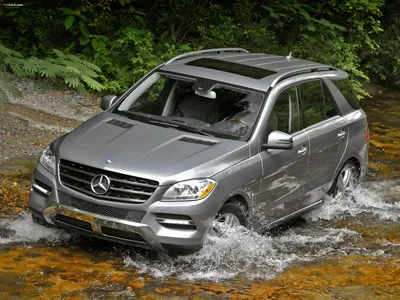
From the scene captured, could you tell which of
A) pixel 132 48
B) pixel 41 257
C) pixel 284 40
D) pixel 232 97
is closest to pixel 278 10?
pixel 284 40

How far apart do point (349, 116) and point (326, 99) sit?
42 centimetres

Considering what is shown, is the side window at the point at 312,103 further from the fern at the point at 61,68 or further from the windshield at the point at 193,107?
the fern at the point at 61,68

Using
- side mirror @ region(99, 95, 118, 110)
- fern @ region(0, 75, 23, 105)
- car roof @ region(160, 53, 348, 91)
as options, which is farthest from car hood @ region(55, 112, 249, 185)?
fern @ region(0, 75, 23, 105)

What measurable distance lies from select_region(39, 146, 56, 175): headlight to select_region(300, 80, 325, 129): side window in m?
2.72

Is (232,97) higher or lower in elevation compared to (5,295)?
higher

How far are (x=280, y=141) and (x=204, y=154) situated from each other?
0.86 m

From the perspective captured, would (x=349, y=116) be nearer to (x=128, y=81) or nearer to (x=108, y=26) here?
Result: (x=128, y=81)

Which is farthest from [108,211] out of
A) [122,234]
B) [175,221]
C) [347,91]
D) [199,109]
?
[347,91]

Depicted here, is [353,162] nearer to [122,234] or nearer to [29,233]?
[122,234]

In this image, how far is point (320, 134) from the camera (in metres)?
9.00

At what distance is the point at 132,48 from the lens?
49.5ft

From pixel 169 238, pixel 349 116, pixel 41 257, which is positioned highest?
pixel 349 116

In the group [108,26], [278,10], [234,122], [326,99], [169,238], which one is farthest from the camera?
[278,10]

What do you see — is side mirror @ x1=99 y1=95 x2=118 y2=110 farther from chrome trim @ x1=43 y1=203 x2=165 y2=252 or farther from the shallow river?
chrome trim @ x1=43 y1=203 x2=165 y2=252
